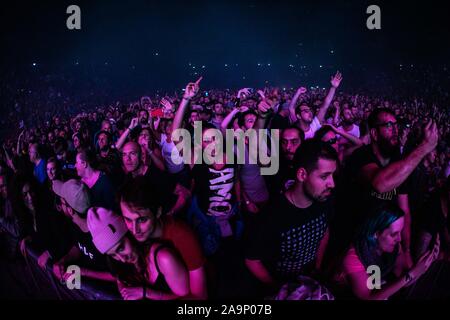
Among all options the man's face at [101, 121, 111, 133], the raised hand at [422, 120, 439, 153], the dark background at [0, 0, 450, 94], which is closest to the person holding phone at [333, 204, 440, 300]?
the raised hand at [422, 120, 439, 153]

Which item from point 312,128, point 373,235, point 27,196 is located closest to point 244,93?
point 312,128

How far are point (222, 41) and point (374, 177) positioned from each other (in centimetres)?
190

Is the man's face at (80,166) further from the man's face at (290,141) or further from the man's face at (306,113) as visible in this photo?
the man's face at (306,113)

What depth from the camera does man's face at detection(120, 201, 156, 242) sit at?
7.63 ft

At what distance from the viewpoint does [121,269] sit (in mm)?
2637

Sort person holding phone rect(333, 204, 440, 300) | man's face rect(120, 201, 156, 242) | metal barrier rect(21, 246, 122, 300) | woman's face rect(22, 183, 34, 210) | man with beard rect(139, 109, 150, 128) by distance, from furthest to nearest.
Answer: man with beard rect(139, 109, 150, 128), woman's face rect(22, 183, 34, 210), metal barrier rect(21, 246, 122, 300), person holding phone rect(333, 204, 440, 300), man's face rect(120, 201, 156, 242)

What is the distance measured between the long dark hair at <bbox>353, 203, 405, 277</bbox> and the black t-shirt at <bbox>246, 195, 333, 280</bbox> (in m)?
0.33

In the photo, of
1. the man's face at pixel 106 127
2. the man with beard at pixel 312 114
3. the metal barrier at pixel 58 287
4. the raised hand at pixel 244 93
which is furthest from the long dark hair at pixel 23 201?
the man with beard at pixel 312 114

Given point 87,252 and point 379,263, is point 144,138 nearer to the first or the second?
point 87,252

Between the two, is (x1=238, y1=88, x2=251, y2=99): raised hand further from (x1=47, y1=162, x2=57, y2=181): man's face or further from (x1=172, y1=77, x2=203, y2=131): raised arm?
(x1=47, y1=162, x2=57, y2=181): man's face

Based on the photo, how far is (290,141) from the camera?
2783 mm

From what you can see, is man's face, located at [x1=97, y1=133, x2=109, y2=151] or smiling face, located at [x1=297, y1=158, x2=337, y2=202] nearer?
smiling face, located at [x1=297, y1=158, x2=337, y2=202]
